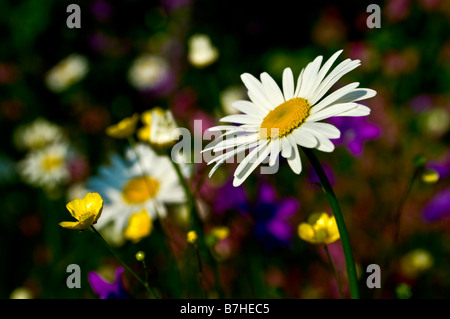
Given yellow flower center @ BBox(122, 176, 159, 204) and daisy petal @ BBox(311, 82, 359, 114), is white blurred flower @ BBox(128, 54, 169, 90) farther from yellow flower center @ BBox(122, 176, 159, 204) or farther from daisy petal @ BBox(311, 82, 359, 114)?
daisy petal @ BBox(311, 82, 359, 114)

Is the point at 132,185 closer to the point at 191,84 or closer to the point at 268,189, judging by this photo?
the point at 268,189

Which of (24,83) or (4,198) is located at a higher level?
(24,83)

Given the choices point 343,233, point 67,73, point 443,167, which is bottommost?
point 343,233

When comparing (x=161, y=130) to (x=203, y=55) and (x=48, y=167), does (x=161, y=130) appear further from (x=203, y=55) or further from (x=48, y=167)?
(x=48, y=167)

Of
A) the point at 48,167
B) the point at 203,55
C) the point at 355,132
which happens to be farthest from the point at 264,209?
the point at 48,167

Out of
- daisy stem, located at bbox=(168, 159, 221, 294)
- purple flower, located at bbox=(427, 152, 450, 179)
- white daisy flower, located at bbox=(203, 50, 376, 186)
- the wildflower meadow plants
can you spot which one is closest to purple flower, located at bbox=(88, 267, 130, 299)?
the wildflower meadow plants

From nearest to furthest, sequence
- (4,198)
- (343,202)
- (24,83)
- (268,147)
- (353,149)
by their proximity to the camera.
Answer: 1. (268,147)
2. (353,149)
3. (343,202)
4. (4,198)
5. (24,83)

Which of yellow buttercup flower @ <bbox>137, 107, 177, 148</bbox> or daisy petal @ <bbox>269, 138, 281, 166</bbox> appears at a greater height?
yellow buttercup flower @ <bbox>137, 107, 177, 148</bbox>
